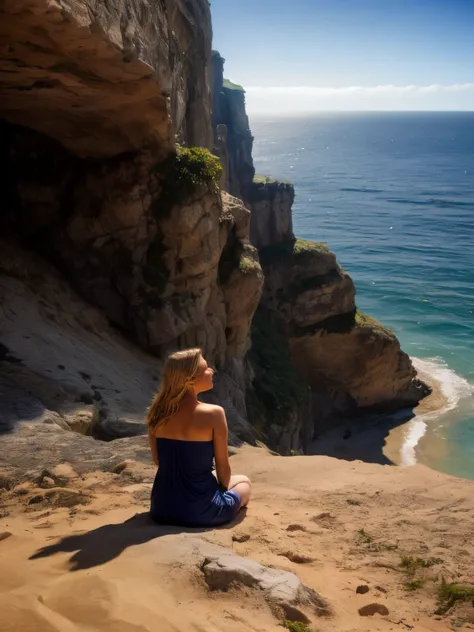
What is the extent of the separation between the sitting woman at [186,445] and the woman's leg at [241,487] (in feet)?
1.30

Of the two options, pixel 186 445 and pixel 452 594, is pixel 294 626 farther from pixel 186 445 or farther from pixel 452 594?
pixel 186 445

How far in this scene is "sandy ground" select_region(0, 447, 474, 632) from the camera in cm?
394

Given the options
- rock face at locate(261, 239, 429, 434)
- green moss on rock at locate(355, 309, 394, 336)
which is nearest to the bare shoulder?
rock face at locate(261, 239, 429, 434)

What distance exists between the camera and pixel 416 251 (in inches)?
2608

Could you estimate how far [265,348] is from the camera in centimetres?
2950

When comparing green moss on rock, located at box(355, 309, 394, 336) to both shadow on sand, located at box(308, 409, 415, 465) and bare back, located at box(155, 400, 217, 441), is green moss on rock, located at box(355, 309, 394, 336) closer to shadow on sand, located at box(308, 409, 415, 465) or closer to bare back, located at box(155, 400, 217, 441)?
shadow on sand, located at box(308, 409, 415, 465)

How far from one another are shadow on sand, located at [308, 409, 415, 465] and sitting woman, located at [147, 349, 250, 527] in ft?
80.2

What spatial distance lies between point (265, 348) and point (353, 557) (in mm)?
24091

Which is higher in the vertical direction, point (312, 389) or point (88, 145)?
point (88, 145)

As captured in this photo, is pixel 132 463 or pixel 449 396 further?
pixel 449 396

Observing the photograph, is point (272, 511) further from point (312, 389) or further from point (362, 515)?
point (312, 389)

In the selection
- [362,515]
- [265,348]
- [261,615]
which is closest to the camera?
[261,615]

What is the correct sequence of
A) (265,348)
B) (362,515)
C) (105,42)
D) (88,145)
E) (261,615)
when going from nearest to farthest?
(261,615), (362,515), (105,42), (88,145), (265,348)

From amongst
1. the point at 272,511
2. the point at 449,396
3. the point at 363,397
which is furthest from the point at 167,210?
the point at 449,396
